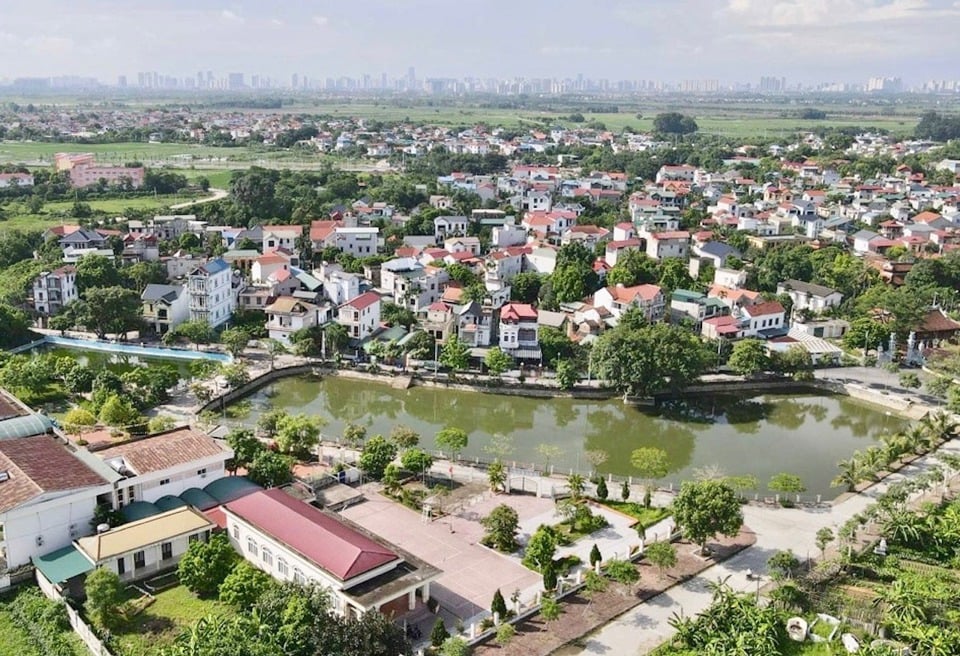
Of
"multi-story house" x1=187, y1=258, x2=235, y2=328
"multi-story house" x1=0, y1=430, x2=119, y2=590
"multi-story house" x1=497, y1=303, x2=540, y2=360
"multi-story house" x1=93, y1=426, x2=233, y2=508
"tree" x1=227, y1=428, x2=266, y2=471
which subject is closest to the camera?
"multi-story house" x1=0, y1=430, x2=119, y2=590

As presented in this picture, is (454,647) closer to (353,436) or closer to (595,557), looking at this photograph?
(595,557)

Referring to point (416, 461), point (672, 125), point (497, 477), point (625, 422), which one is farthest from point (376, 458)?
point (672, 125)

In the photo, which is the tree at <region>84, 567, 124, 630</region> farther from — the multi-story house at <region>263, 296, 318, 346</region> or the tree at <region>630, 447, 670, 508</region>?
the multi-story house at <region>263, 296, 318, 346</region>

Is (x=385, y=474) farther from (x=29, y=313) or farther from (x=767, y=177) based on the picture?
(x=767, y=177)

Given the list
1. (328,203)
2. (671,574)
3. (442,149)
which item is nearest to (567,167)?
(442,149)

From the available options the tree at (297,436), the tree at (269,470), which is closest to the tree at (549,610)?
the tree at (269,470)

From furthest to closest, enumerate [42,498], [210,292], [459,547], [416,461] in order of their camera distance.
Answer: [210,292] → [416,461] → [459,547] → [42,498]

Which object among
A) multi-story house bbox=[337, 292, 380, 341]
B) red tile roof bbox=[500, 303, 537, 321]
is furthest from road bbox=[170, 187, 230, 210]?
red tile roof bbox=[500, 303, 537, 321]
